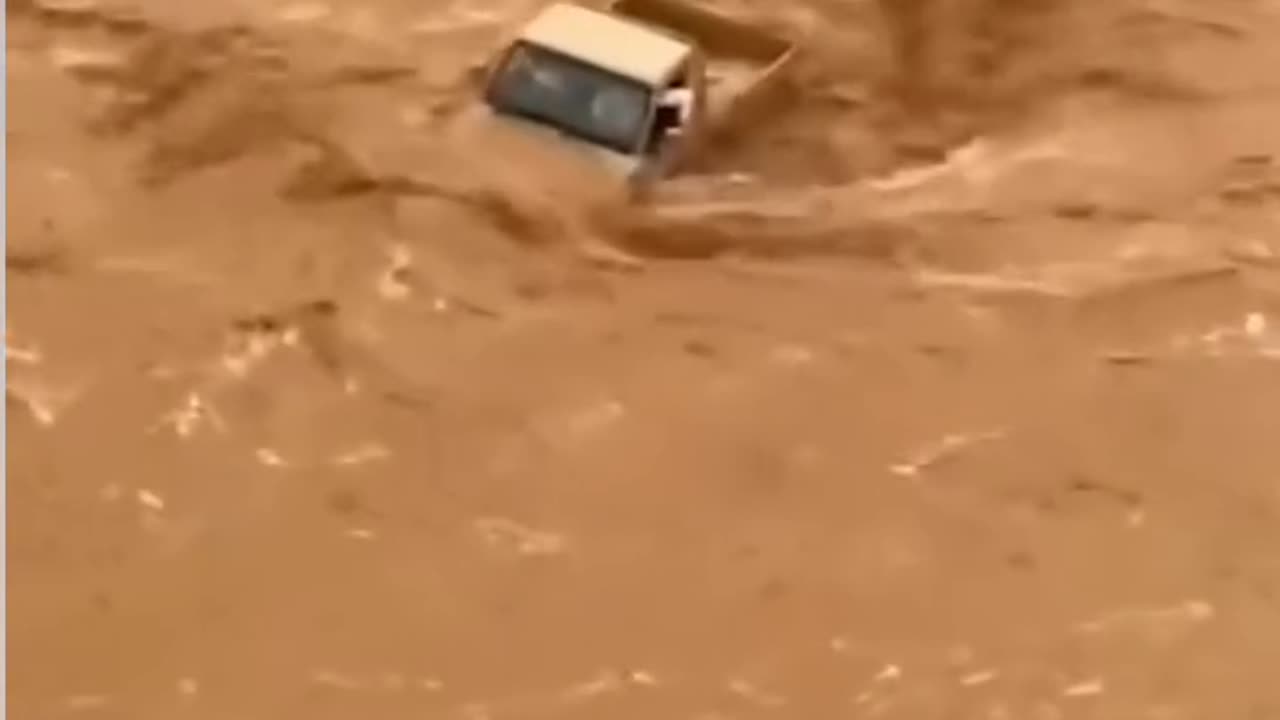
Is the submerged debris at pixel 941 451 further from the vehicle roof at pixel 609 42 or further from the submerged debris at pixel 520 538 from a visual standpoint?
the vehicle roof at pixel 609 42

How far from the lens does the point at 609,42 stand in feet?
4.25

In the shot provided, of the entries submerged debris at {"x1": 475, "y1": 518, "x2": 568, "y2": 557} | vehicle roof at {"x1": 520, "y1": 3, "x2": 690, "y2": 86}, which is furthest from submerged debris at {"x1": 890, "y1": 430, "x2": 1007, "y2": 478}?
vehicle roof at {"x1": 520, "y1": 3, "x2": 690, "y2": 86}

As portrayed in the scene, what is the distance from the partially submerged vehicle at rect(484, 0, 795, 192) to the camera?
1.28 m

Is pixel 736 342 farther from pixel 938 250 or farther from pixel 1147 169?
pixel 1147 169

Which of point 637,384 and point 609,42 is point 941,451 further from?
point 609,42

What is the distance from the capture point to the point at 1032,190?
1312mm

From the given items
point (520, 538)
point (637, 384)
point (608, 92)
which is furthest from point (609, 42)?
point (520, 538)

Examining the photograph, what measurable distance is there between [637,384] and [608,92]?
0.67ft

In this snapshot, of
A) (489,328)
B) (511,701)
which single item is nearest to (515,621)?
(511,701)

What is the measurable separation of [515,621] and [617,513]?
0.08m

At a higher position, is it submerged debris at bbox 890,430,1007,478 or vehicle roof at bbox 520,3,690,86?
vehicle roof at bbox 520,3,690,86

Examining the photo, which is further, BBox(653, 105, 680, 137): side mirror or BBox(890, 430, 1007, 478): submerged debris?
BBox(653, 105, 680, 137): side mirror

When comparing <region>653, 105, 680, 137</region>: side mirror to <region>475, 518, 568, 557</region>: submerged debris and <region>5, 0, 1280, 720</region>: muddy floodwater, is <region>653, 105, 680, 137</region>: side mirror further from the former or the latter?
<region>475, 518, 568, 557</region>: submerged debris

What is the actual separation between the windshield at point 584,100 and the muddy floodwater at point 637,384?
3 cm
